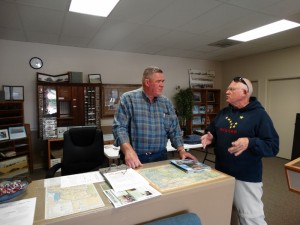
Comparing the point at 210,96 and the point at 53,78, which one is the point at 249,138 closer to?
the point at 53,78

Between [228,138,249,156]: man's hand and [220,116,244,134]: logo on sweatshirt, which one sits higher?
[220,116,244,134]: logo on sweatshirt

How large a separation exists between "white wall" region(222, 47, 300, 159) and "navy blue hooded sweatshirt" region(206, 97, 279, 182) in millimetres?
3817

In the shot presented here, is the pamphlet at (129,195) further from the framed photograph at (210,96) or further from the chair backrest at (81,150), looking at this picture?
the framed photograph at (210,96)

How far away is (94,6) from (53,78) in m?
2.08

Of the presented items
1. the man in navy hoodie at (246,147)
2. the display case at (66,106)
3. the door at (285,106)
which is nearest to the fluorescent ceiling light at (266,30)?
the door at (285,106)

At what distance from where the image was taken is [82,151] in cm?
246

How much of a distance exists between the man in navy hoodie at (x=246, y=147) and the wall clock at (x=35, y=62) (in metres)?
3.89

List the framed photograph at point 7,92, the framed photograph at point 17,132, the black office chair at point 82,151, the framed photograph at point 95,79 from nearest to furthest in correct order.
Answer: the black office chair at point 82,151 < the framed photograph at point 17,132 < the framed photograph at point 7,92 < the framed photograph at point 95,79

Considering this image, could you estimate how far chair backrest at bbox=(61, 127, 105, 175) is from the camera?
238cm

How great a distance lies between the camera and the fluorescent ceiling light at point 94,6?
2.49m

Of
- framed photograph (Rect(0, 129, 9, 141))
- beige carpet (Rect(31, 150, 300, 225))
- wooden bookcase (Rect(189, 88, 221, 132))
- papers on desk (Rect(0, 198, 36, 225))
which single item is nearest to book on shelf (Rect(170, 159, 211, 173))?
papers on desk (Rect(0, 198, 36, 225))

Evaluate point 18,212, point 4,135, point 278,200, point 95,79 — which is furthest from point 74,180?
point 95,79

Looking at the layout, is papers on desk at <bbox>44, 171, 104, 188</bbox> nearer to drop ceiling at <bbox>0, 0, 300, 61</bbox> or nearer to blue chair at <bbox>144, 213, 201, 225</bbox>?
blue chair at <bbox>144, 213, 201, 225</bbox>

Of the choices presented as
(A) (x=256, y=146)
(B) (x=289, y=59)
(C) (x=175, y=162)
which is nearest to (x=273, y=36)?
(B) (x=289, y=59)
